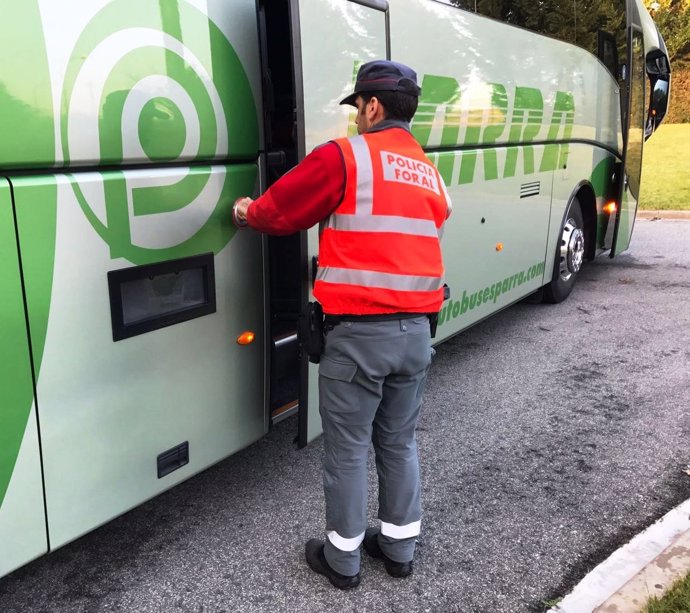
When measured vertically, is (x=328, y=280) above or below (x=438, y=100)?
below

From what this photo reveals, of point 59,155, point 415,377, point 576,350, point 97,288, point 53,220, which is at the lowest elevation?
point 576,350

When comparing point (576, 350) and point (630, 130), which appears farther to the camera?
point (630, 130)

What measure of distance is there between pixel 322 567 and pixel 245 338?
970 millimetres

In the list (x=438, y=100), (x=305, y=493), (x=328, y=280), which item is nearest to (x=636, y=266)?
(x=438, y=100)

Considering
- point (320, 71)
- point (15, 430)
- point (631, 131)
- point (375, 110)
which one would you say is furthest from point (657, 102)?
point (15, 430)

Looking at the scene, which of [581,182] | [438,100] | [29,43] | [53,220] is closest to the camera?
[29,43]

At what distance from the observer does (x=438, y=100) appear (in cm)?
379

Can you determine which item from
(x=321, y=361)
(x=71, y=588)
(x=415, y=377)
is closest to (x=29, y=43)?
(x=321, y=361)

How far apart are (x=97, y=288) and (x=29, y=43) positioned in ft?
2.51

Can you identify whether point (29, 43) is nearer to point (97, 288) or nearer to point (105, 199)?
point (105, 199)

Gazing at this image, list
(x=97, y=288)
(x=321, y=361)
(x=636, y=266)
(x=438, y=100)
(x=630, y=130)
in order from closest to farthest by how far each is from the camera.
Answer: (x=97, y=288), (x=321, y=361), (x=438, y=100), (x=630, y=130), (x=636, y=266)

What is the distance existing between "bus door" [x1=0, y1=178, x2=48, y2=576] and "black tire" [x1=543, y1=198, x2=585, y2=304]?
16.1 feet

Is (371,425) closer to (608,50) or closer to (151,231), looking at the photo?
(151,231)

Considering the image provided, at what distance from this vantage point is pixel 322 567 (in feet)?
8.69
